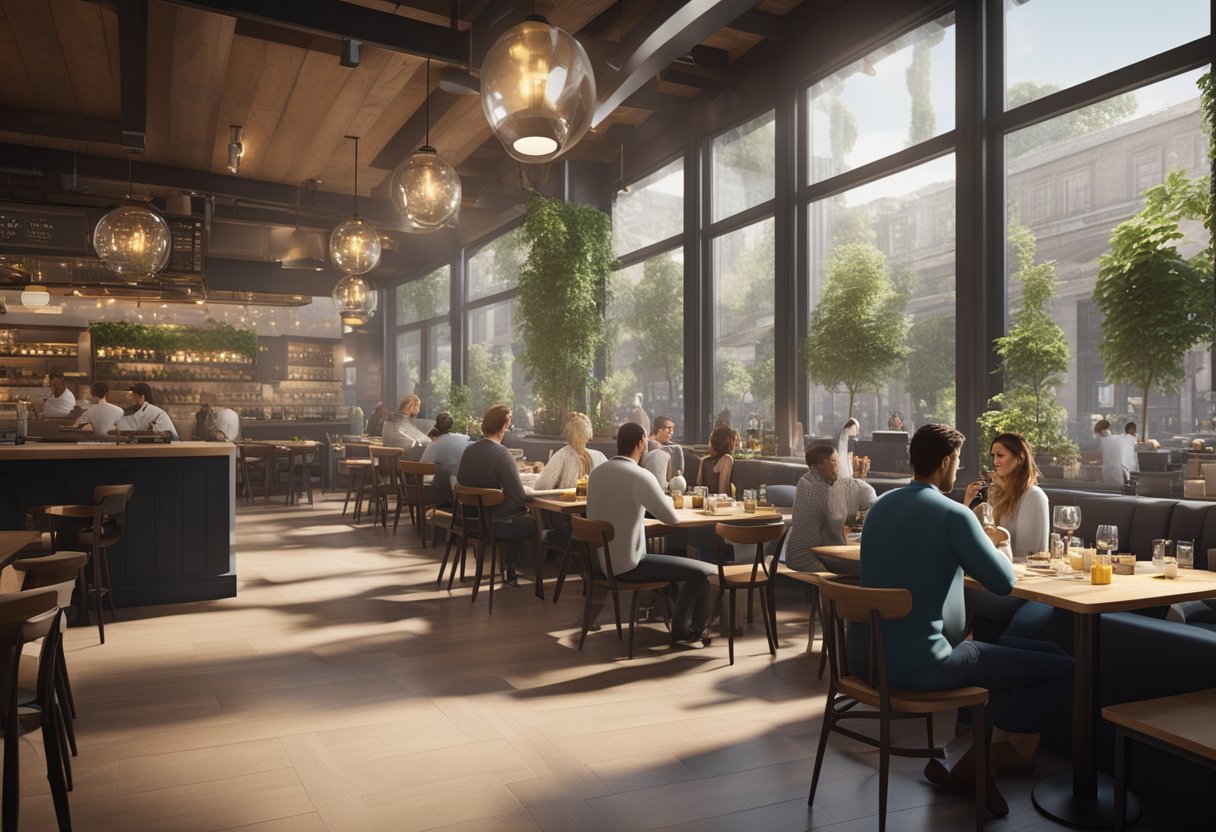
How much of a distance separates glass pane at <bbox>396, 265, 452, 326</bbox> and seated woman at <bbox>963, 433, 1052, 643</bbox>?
542 inches

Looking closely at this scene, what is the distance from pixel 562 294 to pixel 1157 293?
7008 mm

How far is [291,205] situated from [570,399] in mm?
4694

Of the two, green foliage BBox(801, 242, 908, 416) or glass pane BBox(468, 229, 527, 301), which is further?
glass pane BBox(468, 229, 527, 301)

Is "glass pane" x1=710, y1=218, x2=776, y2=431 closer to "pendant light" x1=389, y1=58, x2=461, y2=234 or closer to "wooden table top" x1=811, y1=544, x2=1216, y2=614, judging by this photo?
"pendant light" x1=389, y1=58, x2=461, y2=234

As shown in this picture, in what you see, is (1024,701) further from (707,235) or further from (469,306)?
(469,306)

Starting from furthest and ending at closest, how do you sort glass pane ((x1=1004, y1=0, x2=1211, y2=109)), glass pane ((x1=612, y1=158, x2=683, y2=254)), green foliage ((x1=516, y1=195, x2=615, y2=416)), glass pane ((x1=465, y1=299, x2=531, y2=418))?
glass pane ((x1=465, y1=299, x2=531, y2=418))
glass pane ((x1=612, y1=158, x2=683, y2=254))
green foliage ((x1=516, y1=195, x2=615, y2=416))
glass pane ((x1=1004, y1=0, x2=1211, y2=109))

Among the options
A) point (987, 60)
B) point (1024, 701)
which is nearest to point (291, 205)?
point (987, 60)

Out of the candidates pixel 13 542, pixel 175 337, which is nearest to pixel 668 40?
pixel 13 542

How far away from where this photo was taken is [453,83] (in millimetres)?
7109

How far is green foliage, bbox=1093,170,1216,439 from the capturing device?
17.6 ft

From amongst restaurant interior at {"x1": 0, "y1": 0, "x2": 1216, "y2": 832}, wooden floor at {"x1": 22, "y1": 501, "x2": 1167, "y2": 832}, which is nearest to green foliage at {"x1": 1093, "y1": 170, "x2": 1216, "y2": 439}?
restaurant interior at {"x1": 0, "y1": 0, "x2": 1216, "y2": 832}

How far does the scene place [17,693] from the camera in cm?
274

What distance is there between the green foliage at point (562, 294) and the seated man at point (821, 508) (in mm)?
6202

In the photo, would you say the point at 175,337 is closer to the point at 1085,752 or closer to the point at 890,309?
the point at 890,309
